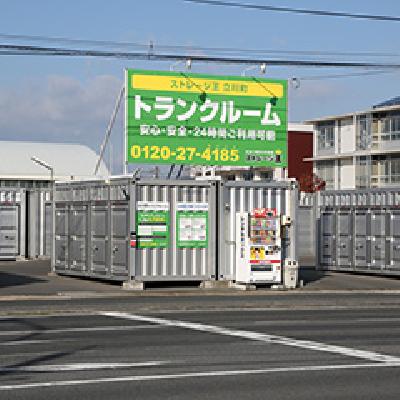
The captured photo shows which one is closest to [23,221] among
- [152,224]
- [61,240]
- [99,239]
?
[61,240]

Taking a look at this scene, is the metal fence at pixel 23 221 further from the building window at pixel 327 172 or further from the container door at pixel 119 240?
the building window at pixel 327 172

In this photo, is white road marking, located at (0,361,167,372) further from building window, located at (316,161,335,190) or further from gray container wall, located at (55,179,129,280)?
building window, located at (316,161,335,190)

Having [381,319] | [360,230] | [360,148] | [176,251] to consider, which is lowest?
[381,319]

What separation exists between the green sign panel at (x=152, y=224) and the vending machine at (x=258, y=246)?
2.19 meters

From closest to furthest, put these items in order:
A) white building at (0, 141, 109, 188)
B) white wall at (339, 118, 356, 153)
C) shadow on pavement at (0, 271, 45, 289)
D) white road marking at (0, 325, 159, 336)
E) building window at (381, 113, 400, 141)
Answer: white road marking at (0, 325, 159, 336)
shadow on pavement at (0, 271, 45, 289)
white building at (0, 141, 109, 188)
building window at (381, 113, 400, 141)
white wall at (339, 118, 356, 153)

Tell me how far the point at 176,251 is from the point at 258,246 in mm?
2471

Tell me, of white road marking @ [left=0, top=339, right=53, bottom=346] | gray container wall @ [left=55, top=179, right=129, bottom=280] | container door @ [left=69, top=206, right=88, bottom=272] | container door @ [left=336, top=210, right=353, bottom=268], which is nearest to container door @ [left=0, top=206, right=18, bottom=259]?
gray container wall @ [left=55, top=179, right=129, bottom=280]

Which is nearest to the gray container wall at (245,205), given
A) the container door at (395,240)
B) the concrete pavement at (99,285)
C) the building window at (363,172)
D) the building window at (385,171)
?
the concrete pavement at (99,285)

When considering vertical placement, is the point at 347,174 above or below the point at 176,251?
above

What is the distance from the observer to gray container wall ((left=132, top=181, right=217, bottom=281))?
2922 centimetres

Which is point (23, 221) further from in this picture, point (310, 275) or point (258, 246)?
point (258, 246)

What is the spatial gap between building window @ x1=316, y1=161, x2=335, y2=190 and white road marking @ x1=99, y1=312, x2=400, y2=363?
71.1m

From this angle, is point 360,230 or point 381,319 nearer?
point 381,319

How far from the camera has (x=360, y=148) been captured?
86938mm
